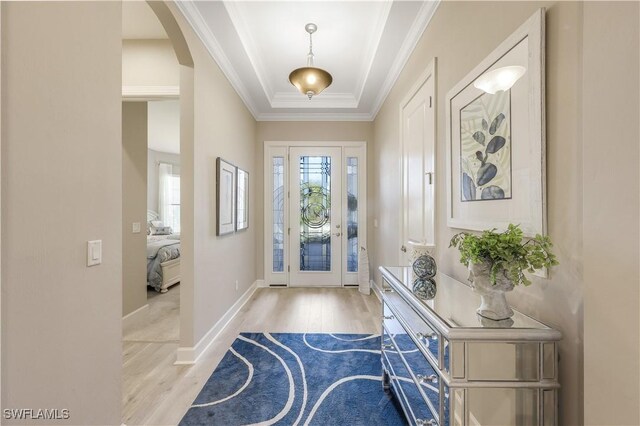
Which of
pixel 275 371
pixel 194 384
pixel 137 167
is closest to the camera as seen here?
pixel 194 384

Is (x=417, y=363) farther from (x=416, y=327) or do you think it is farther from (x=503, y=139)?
(x=503, y=139)

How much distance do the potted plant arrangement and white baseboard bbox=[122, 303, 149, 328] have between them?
3460 mm

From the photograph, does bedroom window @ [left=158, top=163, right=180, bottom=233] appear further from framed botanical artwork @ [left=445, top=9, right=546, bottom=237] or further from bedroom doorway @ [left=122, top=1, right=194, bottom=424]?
framed botanical artwork @ [left=445, top=9, right=546, bottom=237]

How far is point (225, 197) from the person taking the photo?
307 cm

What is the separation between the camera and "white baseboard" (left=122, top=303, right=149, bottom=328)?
120 inches

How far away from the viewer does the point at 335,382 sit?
2.06 m

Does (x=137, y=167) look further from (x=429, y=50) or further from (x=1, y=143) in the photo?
(x=429, y=50)

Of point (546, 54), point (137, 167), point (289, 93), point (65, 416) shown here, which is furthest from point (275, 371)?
point (289, 93)

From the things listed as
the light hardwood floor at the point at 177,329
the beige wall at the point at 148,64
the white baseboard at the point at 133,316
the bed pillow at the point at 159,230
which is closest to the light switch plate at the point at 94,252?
the light hardwood floor at the point at 177,329

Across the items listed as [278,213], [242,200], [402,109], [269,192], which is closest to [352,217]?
[278,213]

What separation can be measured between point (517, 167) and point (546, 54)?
443 millimetres

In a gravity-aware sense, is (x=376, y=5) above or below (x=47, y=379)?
above

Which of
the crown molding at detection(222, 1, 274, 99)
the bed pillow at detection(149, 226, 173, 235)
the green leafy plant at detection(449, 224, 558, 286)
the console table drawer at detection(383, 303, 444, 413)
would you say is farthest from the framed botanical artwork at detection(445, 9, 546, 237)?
Answer: the bed pillow at detection(149, 226, 173, 235)

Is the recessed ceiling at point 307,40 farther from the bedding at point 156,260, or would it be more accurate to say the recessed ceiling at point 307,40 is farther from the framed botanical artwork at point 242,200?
the bedding at point 156,260
